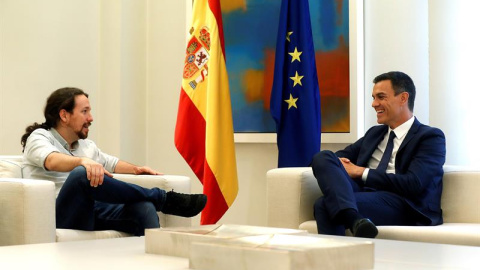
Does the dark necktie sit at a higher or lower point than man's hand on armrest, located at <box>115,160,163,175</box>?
higher

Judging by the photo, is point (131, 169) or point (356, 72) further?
point (356, 72)

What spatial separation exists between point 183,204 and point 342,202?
0.81 m

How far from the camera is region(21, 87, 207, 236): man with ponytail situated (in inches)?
134

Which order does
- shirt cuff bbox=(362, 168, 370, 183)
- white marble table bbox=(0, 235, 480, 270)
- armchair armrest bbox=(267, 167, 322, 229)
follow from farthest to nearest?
shirt cuff bbox=(362, 168, 370, 183), armchair armrest bbox=(267, 167, 322, 229), white marble table bbox=(0, 235, 480, 270)

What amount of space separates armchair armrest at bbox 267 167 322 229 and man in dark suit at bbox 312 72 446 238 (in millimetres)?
95

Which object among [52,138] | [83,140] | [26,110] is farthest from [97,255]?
[26,110]

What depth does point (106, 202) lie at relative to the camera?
348 centimetres

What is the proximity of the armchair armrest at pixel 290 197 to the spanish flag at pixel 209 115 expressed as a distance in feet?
→ 3.04

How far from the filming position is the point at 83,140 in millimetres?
4066

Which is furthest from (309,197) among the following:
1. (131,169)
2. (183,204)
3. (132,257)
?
(132,257)

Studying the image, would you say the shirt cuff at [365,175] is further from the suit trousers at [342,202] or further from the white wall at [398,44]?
the white wall at [398,44]

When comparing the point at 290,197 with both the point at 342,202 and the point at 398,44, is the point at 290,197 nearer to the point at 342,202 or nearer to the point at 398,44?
the point at 342,202

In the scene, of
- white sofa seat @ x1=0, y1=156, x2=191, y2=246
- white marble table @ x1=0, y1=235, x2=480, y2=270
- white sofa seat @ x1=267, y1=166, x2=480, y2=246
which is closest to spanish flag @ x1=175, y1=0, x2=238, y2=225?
white sofa seat @ x1=267, y1=166, x2=480, y2=246

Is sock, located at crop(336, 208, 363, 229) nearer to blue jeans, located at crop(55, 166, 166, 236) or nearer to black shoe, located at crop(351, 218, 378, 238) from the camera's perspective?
black shoe, located at crop(351, 218, 378, 238)
